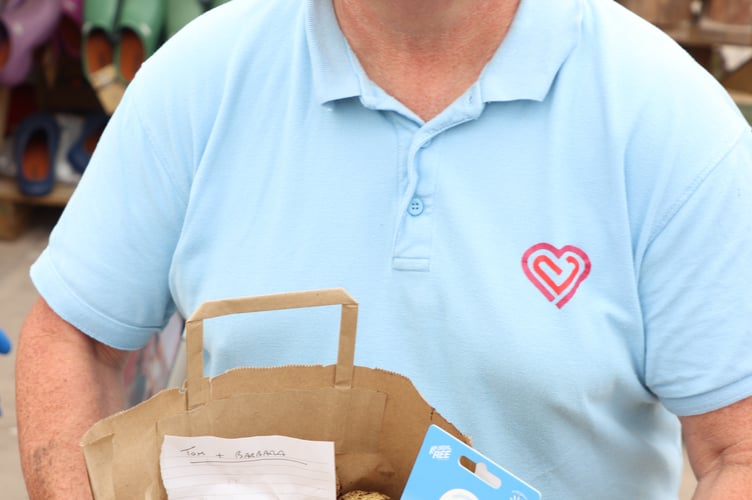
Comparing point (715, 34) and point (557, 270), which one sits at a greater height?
point (557, 270)

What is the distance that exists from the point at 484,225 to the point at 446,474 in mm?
291

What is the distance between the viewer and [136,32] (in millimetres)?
2754

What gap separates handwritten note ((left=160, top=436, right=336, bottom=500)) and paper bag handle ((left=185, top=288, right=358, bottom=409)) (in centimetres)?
4

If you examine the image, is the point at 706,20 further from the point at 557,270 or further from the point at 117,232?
the point at 117,232

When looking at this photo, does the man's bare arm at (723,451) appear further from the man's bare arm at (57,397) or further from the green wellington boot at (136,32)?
the green wellington boot at (136,32)

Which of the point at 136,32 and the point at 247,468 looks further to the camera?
the point at 136,32

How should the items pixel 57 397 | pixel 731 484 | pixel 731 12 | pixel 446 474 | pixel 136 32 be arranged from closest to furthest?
pixel 446 474 → pixel 731 484 → pixel 57 397 → pixel 731 12 → pixel 136 32

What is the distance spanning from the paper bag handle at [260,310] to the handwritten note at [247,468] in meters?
0.04

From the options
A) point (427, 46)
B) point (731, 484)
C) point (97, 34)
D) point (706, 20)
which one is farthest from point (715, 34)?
point (731, 484)

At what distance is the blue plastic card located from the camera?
2.39ft

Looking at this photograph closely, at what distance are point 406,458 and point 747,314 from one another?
34cm

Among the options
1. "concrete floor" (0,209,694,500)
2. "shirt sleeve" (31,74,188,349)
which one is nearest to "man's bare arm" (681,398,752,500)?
"shirt sleeve" (31,74,188,349)

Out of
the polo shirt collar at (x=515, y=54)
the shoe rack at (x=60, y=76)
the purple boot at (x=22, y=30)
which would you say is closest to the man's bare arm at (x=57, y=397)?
the polo shirt collar at (x=515, y=54)

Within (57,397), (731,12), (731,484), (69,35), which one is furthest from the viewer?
(69,35)
